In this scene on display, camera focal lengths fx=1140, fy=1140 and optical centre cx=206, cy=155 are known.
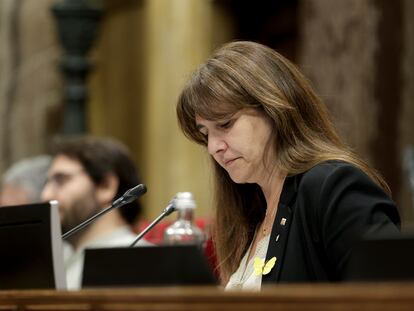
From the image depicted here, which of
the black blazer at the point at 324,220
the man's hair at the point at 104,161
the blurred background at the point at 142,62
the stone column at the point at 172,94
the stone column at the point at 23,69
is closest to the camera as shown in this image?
the black blazer at the point at 324,220

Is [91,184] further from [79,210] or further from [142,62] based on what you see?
[142,62]

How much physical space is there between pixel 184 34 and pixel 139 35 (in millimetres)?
823

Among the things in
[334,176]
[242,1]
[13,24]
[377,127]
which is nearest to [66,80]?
[13,24]

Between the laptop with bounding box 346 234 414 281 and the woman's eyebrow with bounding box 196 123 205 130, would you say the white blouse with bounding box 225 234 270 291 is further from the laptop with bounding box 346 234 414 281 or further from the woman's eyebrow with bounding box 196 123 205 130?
the laptop with bounding box 346 234 414 281

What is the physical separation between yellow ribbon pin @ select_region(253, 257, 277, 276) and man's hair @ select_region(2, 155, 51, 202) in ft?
10.5

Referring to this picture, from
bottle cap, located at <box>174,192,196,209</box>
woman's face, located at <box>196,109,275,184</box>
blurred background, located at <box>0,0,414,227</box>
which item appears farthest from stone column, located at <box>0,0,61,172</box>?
bottle cap, located at <box>174,192,196,209</box>

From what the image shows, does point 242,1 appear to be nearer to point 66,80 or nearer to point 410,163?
point 66,80

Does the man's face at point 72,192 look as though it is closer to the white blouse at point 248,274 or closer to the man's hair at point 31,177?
the man's hair at point 31,177

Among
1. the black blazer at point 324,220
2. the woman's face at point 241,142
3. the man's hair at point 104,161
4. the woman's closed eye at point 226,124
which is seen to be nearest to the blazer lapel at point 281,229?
the black blazer at point 324,220

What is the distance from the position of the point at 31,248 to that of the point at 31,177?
349 cm

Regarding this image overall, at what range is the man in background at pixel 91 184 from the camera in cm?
557

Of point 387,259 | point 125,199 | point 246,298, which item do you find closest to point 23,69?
point 125,199

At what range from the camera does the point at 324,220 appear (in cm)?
287

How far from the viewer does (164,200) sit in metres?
7.51
